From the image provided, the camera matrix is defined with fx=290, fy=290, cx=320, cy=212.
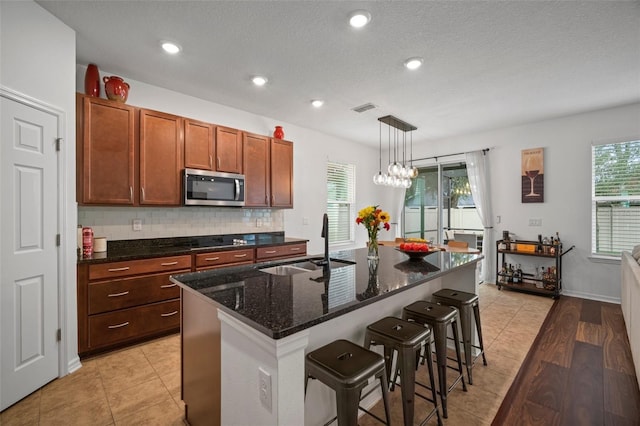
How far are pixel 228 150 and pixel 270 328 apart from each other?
3.16m

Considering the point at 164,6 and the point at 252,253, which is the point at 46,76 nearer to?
the point at 164,6

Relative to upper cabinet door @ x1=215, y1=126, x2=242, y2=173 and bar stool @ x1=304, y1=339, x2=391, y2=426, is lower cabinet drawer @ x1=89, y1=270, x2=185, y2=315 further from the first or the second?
bar stool @ x1=304, y1=339, x2=391, y2=426

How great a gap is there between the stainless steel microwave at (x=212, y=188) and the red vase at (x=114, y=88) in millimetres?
917

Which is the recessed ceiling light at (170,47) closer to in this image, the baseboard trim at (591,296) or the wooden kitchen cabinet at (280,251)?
the wooden kitchen cabinet at (280,251)

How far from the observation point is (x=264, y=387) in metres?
1.05

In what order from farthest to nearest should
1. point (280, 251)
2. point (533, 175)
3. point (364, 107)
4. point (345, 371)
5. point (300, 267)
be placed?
1. point (533, 175)
2. point (364, 107)
3. point (280, 251)
4. point (300, 267)
5. point (345, 371)

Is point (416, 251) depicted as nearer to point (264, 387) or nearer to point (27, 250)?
point (264, 387)

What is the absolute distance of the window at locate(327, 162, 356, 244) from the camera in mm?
5656

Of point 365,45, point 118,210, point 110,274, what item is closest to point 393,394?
point 110,274

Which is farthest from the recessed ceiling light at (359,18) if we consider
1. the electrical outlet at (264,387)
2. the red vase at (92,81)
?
the red vase at (92,81)

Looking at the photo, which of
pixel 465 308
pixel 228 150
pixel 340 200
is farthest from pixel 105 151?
pixel 340 200

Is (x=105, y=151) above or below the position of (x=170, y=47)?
below

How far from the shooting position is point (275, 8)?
2090mm

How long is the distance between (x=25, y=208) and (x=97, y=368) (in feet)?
4.54
